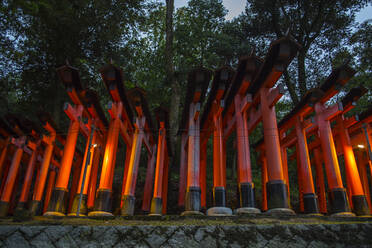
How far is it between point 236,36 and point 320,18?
5595mm

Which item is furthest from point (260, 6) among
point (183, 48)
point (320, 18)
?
point (183, 48)

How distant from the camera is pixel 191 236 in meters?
4.99

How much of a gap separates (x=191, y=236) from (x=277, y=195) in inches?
136

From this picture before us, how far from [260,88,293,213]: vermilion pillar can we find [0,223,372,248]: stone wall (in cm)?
197

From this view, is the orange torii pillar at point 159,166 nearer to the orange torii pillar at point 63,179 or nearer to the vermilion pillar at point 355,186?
the orange torii pillar at point 63,179

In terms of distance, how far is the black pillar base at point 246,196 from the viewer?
762 centimetres

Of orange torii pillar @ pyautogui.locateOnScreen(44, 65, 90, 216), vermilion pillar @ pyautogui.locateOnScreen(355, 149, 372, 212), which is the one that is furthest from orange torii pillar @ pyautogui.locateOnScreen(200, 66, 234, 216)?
vermilion pillar @ pyautogui.locateOnScreen(355, 149, 372, 212)

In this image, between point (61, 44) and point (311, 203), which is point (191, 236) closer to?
A: point (311, 203)

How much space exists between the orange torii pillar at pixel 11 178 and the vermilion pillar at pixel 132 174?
5.70 m

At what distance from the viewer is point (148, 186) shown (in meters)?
13.0

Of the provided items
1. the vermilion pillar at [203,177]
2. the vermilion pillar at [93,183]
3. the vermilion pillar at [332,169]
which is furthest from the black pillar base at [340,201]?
the vermilion pillar at [93,183]

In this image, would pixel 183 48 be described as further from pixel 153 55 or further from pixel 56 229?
pixel 56 229

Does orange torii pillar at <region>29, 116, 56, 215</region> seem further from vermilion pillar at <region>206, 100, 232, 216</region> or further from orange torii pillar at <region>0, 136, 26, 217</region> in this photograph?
vermilion pillar at <region>206, 100, 232, 216</region>

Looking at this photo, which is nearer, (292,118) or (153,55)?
(292,118)
